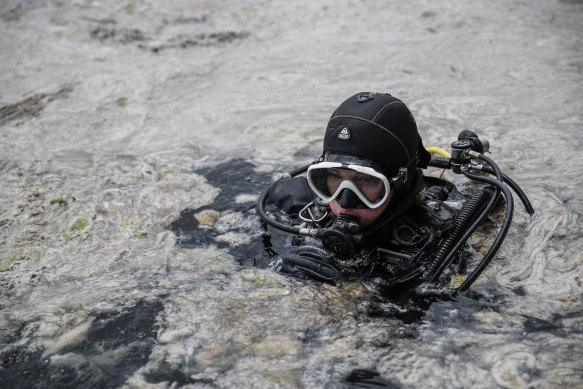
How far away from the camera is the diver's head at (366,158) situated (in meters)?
3.17

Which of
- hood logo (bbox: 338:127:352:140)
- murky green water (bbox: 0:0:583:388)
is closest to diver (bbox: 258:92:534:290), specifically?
hood logo (bbox: 338:127:352:140)

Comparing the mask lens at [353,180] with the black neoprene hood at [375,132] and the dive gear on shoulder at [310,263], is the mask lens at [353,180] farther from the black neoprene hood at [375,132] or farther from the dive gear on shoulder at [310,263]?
the dive gear on shoulder at [310,263]

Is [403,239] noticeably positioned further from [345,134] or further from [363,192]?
[345,134]

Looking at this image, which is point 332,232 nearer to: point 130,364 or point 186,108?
point 130,364

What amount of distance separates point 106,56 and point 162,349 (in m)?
6.01

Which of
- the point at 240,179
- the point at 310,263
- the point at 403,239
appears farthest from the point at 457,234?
the point at 240,179

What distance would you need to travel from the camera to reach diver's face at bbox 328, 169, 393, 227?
3230mm

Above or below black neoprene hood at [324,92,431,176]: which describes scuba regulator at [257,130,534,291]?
below

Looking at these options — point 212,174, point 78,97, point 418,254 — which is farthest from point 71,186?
point 418,254

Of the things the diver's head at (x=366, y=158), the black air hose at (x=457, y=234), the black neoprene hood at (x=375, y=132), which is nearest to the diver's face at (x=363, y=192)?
the diver's head at (x=366, y=158)

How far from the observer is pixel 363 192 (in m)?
3.25

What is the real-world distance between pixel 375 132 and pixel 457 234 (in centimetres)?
84

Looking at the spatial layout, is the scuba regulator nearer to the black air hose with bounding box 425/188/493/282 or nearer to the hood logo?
the black air hose with bounding box 425/188/493/282

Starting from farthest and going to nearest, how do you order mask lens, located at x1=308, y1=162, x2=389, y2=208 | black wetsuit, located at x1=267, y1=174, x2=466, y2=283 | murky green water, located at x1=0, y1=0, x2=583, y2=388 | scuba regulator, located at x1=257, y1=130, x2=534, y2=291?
1. black wetsuit, located at x1=267, y1=174, x2=466, y2=283
2. mask lens, located at x1=308, y1=162, x2=389, y2=208
3. scuba regulator, located at x1=257, y1=130, x2=534, y2=291
4. murky green water, located at x1=0, y1=0, x2=583, y2=388
